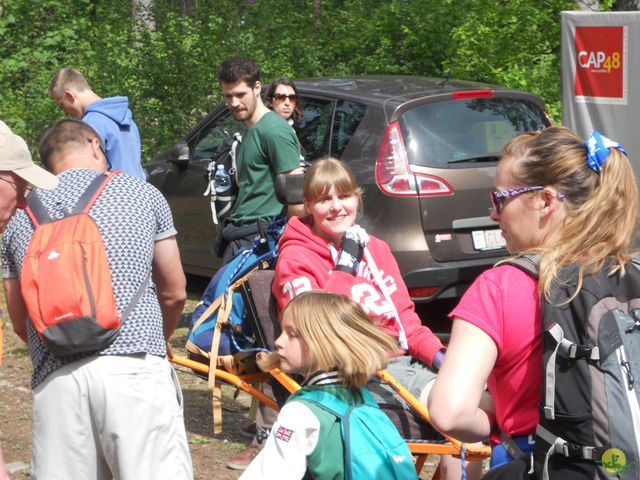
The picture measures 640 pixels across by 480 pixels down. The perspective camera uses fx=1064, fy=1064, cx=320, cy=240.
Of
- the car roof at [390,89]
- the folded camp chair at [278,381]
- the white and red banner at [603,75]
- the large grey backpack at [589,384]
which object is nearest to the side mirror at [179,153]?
the car roof at [390,89]

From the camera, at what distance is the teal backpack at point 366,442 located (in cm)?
313

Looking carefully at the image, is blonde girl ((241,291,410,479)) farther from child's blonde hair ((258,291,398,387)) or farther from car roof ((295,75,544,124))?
car roof ((295,75,544,124))

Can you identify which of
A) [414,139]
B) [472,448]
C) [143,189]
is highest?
[143,189]

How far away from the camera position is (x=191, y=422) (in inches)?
246

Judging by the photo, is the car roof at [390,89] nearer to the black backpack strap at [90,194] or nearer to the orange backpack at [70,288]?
the black backpack strap at [90,194]

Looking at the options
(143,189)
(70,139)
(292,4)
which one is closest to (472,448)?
(143,189)

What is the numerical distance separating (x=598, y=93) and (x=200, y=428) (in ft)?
15.4

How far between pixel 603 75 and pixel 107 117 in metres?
4.27

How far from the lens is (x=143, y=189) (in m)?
3.70

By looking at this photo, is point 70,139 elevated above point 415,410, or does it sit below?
above

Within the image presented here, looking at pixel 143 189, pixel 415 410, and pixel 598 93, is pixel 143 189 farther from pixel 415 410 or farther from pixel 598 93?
pixel 598 93

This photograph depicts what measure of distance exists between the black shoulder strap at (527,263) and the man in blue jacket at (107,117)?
438 centimetres

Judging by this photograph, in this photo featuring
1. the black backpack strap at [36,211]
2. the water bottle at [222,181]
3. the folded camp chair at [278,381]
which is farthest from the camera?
the water bottle at [222,181]

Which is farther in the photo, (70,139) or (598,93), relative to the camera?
(598,93)
